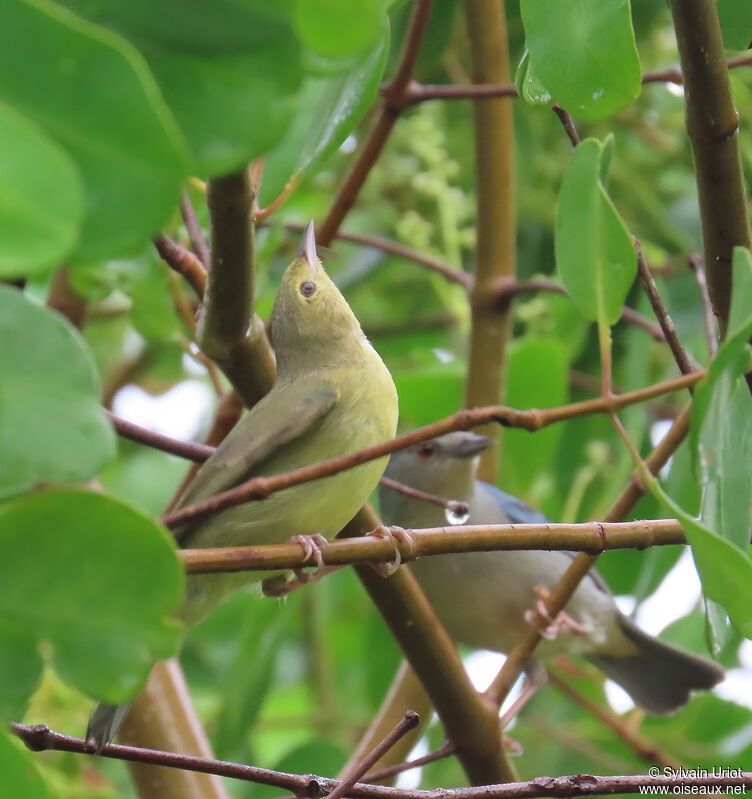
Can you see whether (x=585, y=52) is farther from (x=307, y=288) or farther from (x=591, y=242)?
(x=307, y=288)

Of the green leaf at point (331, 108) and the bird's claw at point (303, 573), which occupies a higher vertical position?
the green leaf at point (331, 108)

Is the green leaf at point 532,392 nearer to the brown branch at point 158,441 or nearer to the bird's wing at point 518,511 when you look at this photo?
the bird's wing at point 518,511

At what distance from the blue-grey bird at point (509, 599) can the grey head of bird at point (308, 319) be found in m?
0.85

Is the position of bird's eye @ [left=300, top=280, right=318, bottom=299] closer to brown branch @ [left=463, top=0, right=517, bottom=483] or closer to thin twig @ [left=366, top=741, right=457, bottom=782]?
brown branch @ [left=463, top=0, right=517, bottom=483]

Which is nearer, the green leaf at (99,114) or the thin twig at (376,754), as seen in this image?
the green leaf at (99,114)

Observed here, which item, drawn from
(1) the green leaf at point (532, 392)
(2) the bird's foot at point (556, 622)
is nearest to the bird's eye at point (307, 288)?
(1) the green leaf at point (532, 392)

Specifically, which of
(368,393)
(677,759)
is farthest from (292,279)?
(677,759)

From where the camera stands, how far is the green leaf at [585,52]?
4.59 ft

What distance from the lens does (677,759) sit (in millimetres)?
3520

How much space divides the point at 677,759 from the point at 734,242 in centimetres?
223

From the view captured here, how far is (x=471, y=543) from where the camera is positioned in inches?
58.4

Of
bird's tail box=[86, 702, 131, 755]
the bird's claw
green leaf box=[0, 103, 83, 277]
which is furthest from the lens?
bird's tail box=[86, 702, 131, 755]

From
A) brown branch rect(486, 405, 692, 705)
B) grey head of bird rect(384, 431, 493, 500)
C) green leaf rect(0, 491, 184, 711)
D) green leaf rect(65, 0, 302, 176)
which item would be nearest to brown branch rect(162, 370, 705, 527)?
green leaf rect(0, 491, 184, 711)

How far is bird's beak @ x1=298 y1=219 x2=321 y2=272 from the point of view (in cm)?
273
